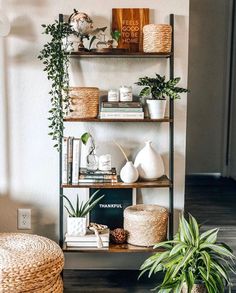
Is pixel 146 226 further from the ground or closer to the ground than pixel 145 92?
closer to the ground

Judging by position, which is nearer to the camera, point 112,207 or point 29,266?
point 29,266

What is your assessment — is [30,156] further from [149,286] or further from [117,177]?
[149,286]

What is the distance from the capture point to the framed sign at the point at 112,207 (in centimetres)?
281

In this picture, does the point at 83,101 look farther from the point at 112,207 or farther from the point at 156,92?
the point at 112,207

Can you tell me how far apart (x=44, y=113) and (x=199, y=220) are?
5.76ft

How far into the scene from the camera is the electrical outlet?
2.86m

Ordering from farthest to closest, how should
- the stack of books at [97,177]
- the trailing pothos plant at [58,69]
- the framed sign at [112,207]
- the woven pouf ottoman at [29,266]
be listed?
the framed sign at [112,207]
the stack of books at [97,177]
the trailing pothos plant at [58,69]
the woven pouf ottoman at [29,266]

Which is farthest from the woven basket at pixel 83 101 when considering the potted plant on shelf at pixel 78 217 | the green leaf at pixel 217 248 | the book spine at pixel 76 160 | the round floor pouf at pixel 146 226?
the green leaf at pixel 217 248

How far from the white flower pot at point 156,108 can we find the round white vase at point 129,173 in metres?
0.30

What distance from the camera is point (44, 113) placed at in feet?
9.09

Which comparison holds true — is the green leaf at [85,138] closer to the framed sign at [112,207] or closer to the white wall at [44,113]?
the white wall at [44,113]

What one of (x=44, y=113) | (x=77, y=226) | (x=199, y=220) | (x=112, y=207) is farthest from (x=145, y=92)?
(x=199, y=220)

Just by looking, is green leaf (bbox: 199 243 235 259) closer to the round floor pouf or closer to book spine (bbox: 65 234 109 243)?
the round floor pouf

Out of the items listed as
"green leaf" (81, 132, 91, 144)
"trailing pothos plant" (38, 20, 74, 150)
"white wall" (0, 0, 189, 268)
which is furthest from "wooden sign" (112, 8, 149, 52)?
"green leaf" (81, 132, 91, 144)
